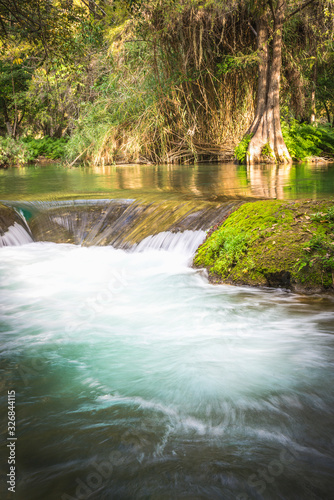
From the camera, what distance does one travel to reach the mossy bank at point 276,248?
13.2ft

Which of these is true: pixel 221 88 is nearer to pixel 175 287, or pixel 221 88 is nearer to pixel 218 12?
pixel 218 12

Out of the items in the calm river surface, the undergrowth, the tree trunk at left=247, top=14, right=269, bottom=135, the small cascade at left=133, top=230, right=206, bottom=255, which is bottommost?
the calm river surface

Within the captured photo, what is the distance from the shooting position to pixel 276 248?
4.26 m

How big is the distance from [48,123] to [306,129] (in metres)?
20.1

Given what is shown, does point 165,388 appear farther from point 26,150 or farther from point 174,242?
point 26,150

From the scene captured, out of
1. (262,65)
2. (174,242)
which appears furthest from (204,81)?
(174,242)

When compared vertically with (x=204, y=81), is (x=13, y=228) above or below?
below

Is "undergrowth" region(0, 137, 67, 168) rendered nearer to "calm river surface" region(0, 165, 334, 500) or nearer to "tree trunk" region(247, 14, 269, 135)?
"tree trunk" region(247, 14, 269, 135)

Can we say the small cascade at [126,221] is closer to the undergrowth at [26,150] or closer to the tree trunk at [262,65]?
the tree trunk at [262,65]

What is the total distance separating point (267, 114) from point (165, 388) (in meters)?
13.2

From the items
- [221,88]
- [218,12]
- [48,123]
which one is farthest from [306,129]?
[48,123]

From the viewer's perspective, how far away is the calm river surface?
72.1 inches

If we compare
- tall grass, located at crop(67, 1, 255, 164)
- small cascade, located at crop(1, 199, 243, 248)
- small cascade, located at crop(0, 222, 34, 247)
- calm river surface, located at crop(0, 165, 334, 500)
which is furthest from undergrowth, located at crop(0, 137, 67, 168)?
calm river surface, located at crop(0, 165, 334, 500)

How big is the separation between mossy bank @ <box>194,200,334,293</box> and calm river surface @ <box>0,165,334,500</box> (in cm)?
20
